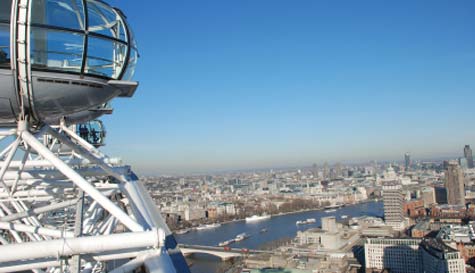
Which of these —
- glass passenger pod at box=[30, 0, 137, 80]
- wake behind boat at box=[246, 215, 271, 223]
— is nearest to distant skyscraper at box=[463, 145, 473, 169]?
wake behind boat at box=[246, 215, 271, 223]

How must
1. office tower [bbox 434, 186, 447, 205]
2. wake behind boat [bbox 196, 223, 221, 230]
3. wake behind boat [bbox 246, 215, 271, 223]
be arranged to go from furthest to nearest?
1. office tower [bbox 434, 186, 447, 205]
2. wake behind boat [bbox 246, 215, 271, 223]
3. wake behind boat [bbox 196, 223, 221, 230]

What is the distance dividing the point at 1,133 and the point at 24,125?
0.09 m

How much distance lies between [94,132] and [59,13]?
95.7 inches

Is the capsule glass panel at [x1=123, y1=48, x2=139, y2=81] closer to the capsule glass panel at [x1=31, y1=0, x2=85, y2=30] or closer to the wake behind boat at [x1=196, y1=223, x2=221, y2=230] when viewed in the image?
the capsule glass panel at [x1=31, y1=0, x2=85, y2=30]

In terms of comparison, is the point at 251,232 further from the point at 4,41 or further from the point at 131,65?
the point at 4,41

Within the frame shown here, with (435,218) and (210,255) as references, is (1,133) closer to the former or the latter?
→ (210,255)

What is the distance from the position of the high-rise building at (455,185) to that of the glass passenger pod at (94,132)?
24025 mm

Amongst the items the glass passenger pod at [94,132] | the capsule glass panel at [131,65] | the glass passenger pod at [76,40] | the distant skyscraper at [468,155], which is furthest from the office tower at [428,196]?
the distant skyscraper at [468,155]

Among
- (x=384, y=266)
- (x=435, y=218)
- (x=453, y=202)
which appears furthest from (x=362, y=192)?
(x=384, y=266)

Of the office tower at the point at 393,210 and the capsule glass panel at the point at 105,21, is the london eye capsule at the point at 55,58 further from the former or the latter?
the office tower at the point at 393,210

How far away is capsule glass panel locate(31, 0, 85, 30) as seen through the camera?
90cm

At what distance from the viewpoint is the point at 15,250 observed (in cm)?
69

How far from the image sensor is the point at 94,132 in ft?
10.7

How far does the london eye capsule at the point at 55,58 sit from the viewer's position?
87 centimetres
